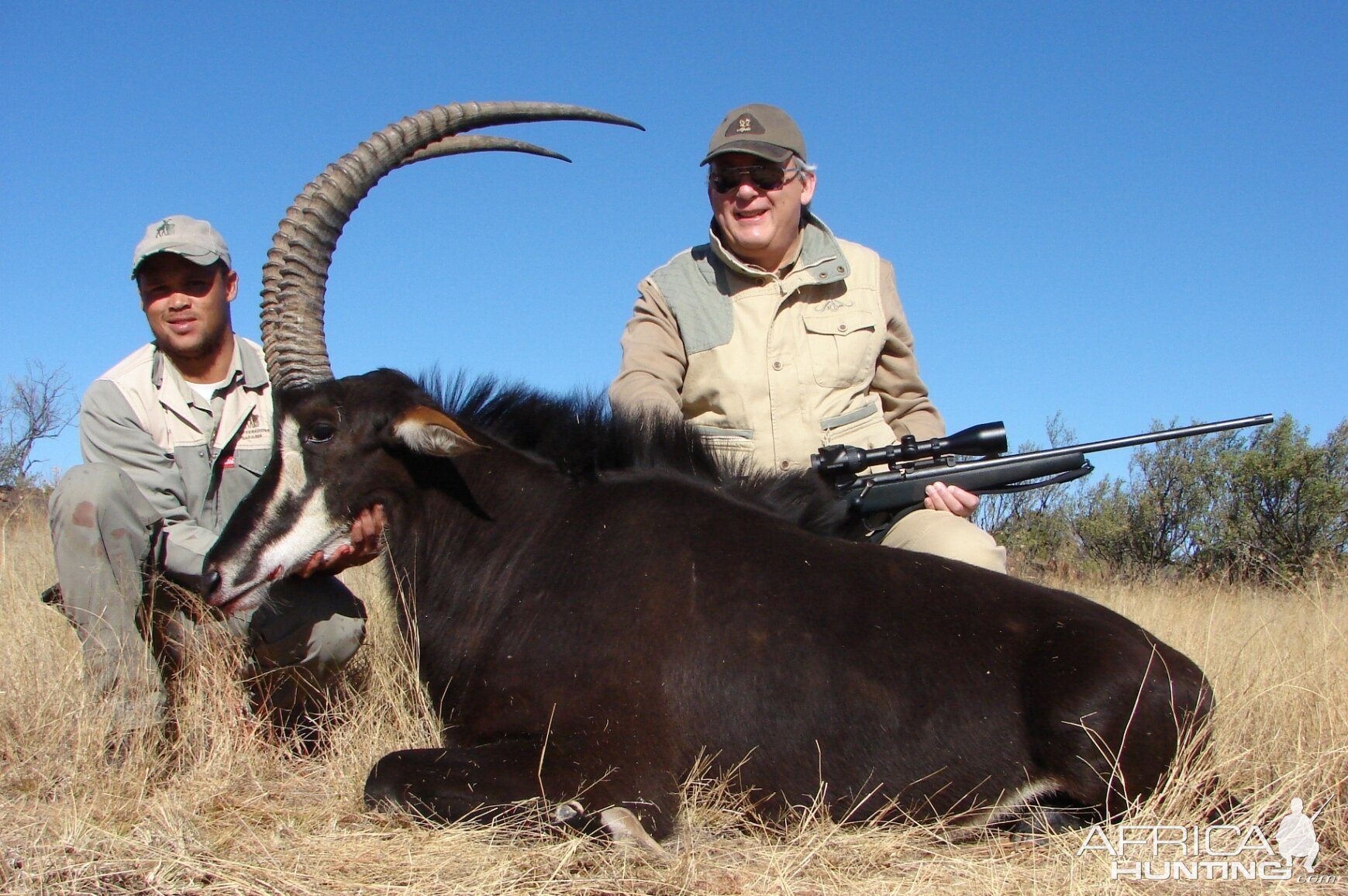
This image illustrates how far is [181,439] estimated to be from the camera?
193 inches

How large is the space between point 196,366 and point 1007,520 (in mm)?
12001

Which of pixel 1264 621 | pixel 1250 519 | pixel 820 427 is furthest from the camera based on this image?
pixel 1250 519

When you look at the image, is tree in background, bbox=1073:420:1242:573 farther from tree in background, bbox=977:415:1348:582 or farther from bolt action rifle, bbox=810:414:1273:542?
bolt action rifle, bbox=810:414:1273:542

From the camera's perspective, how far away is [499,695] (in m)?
3.72

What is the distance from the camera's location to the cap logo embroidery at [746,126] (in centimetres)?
555

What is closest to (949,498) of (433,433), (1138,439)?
(1138,439)

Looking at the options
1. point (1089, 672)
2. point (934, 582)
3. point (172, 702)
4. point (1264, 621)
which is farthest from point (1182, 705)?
point (1264, 621)

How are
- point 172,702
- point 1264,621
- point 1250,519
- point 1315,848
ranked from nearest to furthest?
point 1315,848 → point 172,702 → point 1264,621 → point 1250,519

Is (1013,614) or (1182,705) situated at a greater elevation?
(1013,614)

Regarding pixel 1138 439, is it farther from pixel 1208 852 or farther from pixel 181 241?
pixel 181 241

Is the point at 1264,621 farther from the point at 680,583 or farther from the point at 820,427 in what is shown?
the point at 680,583

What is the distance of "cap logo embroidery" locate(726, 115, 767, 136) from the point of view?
18.2 feet

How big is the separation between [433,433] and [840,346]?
252 centimetres

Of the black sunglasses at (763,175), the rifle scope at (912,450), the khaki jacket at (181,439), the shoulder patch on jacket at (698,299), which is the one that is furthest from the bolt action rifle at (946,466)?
the khaki jacket at (181,439)
